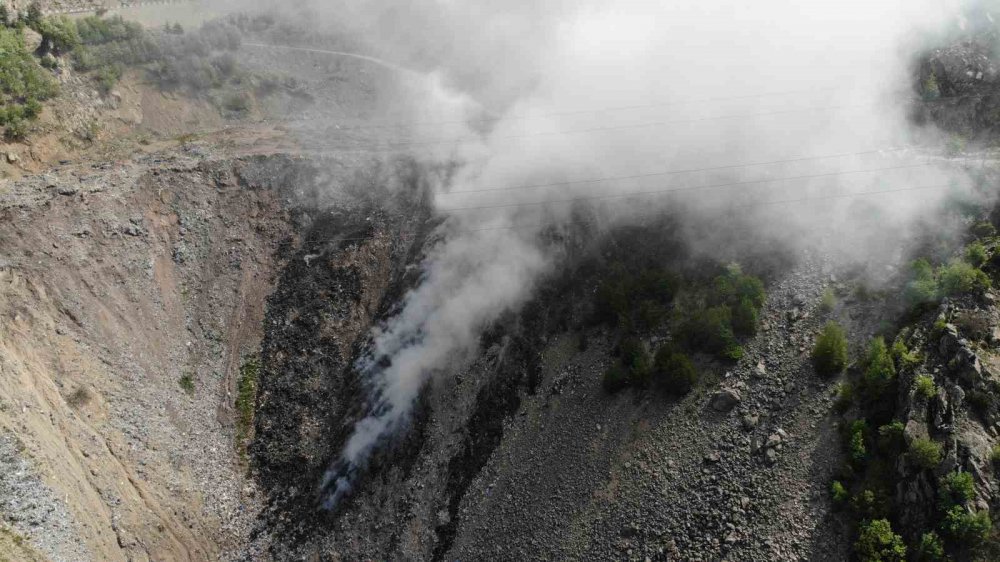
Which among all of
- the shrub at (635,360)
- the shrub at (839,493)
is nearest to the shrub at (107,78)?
the shrub at (635,360)

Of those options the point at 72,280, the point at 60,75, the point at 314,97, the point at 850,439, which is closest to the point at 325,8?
the point at 314,97

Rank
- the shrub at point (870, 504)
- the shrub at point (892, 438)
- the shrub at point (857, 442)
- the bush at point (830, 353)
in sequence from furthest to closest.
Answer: the bush at point (830, 353) < the shrub at point (857, 442) < the shrub at point (892, 438) < the shrub at point (870, 504)

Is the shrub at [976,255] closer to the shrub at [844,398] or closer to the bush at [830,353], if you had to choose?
the bush at [830,353]

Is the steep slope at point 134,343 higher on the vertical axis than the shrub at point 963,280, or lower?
lower

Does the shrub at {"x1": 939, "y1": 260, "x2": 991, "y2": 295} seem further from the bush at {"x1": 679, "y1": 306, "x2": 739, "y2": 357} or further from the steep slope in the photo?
the steep slope

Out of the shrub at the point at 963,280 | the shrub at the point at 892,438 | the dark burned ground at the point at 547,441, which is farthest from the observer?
the shrub at the point at 963,280

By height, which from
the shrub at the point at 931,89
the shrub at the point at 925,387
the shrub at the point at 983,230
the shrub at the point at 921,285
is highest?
the shrub at the point at 931,89

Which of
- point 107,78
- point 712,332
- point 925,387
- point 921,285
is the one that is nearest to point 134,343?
point 107,78

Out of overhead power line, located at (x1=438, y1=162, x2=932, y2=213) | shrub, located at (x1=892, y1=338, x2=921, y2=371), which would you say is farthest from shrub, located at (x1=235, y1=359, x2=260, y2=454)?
shrub, located at (x1=892, y1=338, x2=921, y2=371)
